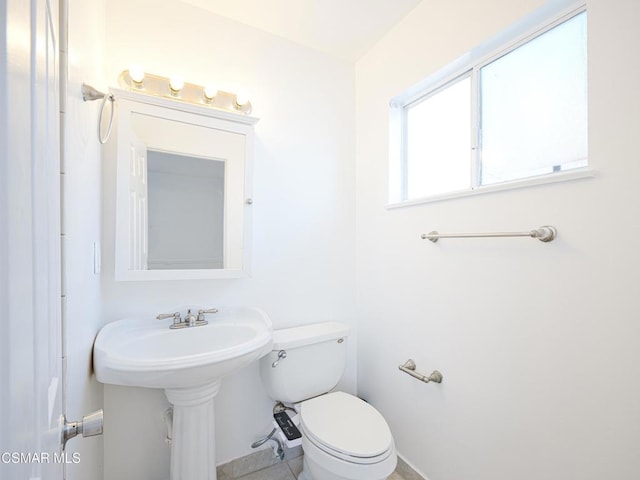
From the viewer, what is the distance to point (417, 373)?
1.44 m

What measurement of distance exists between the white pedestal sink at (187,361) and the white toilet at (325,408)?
26cm

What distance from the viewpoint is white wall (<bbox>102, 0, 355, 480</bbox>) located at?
1326mm

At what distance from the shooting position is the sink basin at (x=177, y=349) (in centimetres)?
99

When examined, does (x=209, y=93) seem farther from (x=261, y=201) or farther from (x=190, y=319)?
(x=190, y=319)

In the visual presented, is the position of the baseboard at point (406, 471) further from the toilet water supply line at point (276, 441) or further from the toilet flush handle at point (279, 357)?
the toilet flush handle at point (279, 357)

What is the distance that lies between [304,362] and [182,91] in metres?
1.50

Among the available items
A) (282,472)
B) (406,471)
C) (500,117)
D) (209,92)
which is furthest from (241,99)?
(406,471)

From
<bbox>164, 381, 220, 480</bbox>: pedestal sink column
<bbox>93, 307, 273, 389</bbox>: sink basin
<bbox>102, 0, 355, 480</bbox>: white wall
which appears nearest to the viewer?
<bbox>93, 307, 273, 389</bbox>: sink basin

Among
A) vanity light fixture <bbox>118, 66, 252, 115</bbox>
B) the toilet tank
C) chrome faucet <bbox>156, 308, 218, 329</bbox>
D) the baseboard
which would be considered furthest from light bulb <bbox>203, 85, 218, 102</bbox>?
the baseboard

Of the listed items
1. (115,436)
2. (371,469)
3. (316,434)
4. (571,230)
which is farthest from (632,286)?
(115,436)

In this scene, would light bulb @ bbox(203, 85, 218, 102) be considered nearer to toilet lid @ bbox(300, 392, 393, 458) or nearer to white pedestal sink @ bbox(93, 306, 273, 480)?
white pedestal sink @ bbox(93, 306, 273, 480)

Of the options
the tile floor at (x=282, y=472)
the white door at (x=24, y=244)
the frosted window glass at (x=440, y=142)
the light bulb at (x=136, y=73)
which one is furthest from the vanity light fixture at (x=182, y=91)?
the tile floor at (x=282, y=472)

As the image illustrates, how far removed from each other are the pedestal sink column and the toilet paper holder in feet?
3.00

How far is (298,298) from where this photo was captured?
175 centimetres
